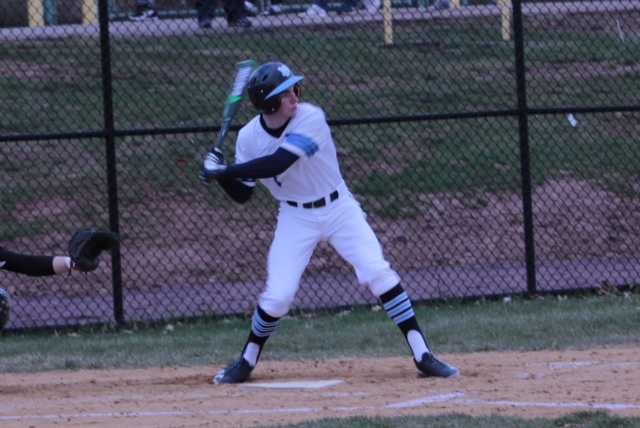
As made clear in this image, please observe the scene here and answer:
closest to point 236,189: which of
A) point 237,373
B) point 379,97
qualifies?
point 237,373

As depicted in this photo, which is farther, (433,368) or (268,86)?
(433,368)

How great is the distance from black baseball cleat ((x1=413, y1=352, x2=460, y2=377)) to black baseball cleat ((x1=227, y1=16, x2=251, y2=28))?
7.07m

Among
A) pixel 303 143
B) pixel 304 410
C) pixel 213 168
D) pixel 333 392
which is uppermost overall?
pixel 303 143

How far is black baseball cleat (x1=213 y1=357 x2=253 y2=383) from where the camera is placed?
21.1 ft

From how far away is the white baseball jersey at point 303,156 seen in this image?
6164 mm

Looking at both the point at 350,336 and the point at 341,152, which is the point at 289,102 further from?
the point at 341,152

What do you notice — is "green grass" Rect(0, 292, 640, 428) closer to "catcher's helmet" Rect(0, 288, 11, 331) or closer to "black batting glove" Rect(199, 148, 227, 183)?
"catcher's helmet" Rect(0, 288, 11, 331)

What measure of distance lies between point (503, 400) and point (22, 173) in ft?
25.1

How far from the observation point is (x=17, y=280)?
10.2m

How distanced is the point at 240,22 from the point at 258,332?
23.5ft

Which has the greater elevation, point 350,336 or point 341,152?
point 350,336

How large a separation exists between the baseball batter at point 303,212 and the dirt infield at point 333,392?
348 millimetres

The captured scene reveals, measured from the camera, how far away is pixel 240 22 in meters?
12.9

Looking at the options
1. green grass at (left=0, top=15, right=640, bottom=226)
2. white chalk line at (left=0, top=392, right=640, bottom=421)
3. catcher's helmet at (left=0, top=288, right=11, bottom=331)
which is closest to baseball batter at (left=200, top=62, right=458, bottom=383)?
white chalk line at (left=0, top=392, right=640, bottom=421)
